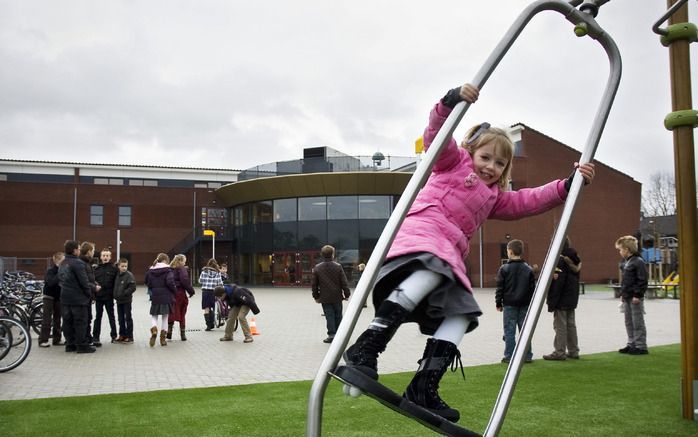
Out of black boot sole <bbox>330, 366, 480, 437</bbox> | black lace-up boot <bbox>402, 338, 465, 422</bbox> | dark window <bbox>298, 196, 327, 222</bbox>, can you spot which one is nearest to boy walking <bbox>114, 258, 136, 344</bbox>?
black lace-up boot <bbox>402, 338, 465, 422</bbox>

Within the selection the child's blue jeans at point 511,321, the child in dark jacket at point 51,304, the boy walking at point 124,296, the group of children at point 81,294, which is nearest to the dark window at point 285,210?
the group of children at point 81,294

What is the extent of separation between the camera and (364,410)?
5949 mm

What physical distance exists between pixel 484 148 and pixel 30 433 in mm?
4768

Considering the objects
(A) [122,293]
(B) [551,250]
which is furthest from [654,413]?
(A) [122,293]

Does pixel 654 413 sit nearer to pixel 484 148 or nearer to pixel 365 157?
pixel 484 148

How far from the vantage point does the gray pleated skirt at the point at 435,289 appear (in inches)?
91.4

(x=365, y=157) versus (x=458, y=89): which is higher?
(x=365, y=157)

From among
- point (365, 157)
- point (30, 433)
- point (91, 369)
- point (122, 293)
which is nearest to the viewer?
point (30, 433)

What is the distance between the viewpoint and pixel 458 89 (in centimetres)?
252

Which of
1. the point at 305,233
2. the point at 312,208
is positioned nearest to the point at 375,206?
the point at 312,208

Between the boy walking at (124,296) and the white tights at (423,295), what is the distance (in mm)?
10199

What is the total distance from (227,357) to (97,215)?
1450 inches

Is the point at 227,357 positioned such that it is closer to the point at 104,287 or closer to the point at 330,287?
the point at 330,287

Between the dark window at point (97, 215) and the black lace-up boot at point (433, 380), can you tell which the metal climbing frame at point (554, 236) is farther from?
the dark window at point (97, 215)
